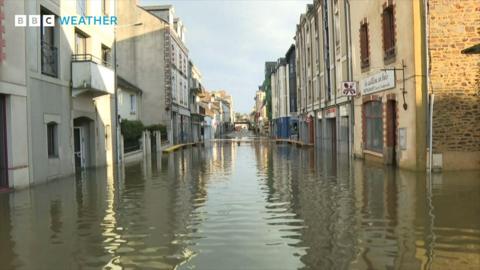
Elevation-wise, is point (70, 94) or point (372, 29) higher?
point (372, 29)

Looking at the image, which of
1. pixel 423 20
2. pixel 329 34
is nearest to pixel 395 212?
pixel 423 20

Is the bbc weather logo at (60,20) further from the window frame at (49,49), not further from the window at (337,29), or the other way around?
the window at (337,29)

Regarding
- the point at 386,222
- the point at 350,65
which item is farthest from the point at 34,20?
the point at 350,65

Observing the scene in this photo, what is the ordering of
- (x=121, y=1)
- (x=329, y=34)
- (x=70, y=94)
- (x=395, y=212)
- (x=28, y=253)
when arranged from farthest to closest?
1. (x=121, y=1)
2. (x=329, y=34)
3. (x=70, y=94)
4. (x=395, y=212)
5. (x=28, y=253)

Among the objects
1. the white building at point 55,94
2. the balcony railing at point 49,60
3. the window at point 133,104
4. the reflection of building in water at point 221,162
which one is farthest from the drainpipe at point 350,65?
the window at point 133,104

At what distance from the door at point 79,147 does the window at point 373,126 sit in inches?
501

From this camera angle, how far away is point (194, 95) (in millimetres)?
66438

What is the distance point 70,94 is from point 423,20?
12938mm

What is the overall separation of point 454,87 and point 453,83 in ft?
A: 0.45

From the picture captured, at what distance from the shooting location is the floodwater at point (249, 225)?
21.0 ft

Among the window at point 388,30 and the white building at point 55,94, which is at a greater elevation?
the window at point 388,30

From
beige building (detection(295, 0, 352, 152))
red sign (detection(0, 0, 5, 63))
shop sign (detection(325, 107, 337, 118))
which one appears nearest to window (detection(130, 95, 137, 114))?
beige building (detection(295, 0, 352, 152))

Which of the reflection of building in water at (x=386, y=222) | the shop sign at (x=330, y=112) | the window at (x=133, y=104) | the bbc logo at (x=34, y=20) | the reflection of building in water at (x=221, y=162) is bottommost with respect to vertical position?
the reflection of building in water at (x=386, y=222)

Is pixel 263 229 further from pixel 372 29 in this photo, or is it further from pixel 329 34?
pixel 329 34
